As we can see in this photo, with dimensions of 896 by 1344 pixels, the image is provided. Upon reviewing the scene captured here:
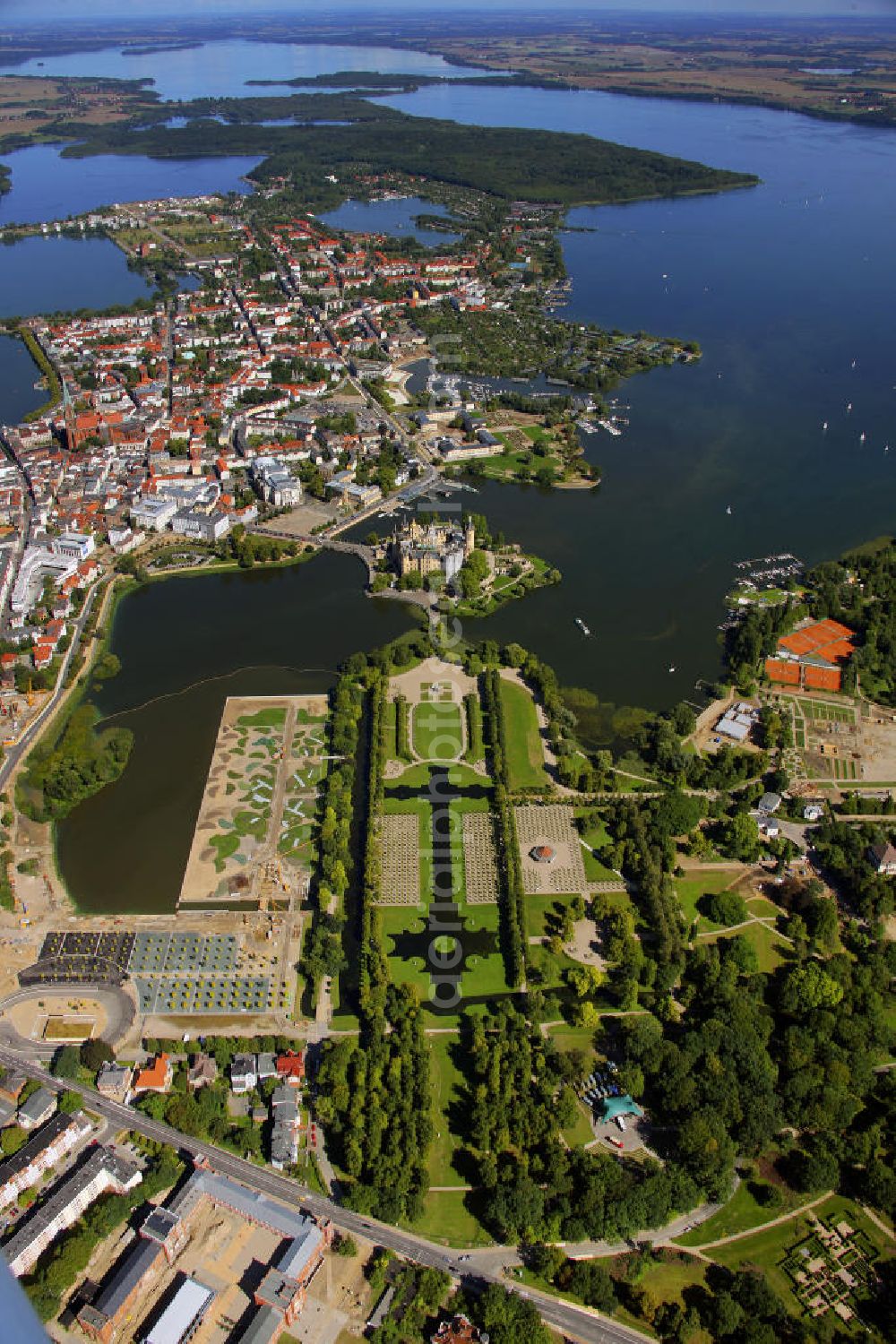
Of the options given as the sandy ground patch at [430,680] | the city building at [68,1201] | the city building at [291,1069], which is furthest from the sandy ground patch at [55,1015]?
the sandy ground patch at [430,680]

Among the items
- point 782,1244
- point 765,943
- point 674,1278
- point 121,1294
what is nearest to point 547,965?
point 765,943

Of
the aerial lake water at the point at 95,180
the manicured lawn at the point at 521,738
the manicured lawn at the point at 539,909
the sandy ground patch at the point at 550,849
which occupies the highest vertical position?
the aerial lake water at the point at 95,180

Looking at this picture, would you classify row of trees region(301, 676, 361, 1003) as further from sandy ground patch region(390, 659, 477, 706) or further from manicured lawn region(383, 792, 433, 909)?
sandy ground patch region(390, 659, 477, 706)

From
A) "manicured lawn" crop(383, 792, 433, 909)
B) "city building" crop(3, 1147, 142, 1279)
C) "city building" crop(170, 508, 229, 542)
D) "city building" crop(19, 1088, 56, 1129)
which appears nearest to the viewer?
"city building" crop(3, 1147, 142, 1279)

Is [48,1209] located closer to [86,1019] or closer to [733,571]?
[86,1019]

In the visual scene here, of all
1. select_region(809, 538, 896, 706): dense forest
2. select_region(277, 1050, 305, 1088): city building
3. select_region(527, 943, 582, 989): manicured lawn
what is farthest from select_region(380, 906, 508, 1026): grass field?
select_region(809, 538, 896, 706): dense forest

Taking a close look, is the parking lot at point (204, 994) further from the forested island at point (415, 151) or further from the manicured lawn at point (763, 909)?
the forested island at point (415, 151)
